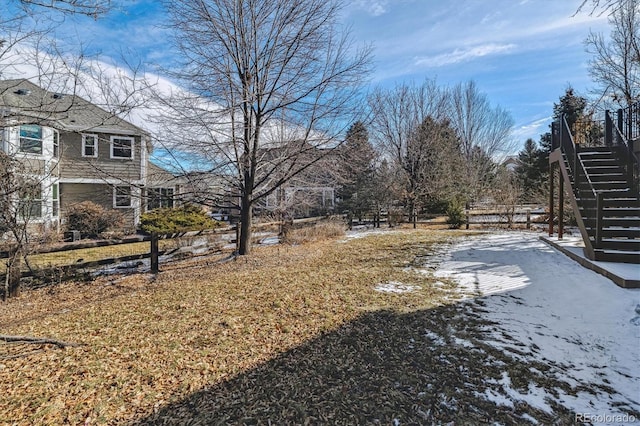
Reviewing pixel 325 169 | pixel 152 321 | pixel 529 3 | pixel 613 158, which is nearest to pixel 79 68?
pixel 152 321

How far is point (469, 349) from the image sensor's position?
348 cm

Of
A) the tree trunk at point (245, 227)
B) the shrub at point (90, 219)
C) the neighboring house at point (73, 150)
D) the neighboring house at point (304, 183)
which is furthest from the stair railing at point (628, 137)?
the shrub at point (90, 219)

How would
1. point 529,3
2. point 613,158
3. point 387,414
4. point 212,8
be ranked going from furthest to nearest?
point 613,158 < point 212,8 < point 529,3 < point 387,414

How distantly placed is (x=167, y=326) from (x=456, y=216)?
1508 cm

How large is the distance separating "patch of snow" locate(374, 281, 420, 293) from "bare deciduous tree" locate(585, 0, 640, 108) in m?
10.7

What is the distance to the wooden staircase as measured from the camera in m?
6.17

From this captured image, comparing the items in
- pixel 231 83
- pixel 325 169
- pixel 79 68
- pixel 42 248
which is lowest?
pixel 42 248

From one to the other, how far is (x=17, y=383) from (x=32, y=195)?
14.7 ft

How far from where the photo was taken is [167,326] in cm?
422

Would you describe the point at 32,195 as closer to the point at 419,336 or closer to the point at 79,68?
the point at 79,68

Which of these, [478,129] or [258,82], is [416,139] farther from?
[258,82]

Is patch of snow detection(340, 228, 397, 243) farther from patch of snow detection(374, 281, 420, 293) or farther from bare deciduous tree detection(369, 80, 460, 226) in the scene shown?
bare deciduous tree detection(369, 80, 460, 226)

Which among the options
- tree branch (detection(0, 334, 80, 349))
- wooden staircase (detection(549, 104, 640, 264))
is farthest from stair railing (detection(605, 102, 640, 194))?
tree branch (detection(0, 334, 80, 349))

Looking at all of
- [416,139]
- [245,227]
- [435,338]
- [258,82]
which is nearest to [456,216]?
[416,139]
